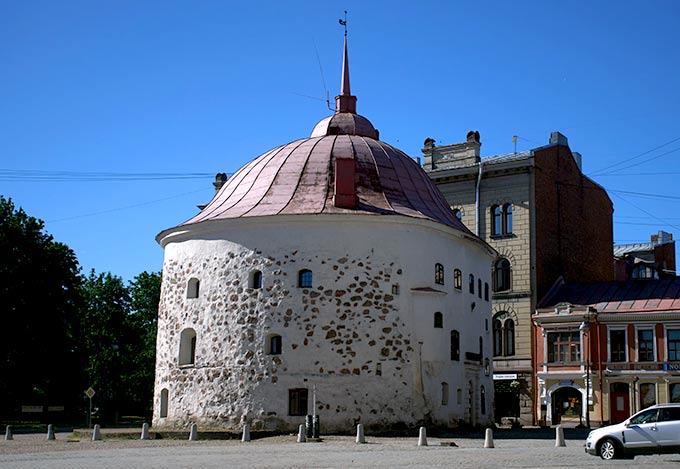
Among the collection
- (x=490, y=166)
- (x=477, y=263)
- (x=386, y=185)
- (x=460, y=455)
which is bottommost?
(x=460, y=455)

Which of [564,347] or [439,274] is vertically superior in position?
[439,274]

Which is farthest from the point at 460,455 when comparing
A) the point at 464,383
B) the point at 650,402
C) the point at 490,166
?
the point at 490,166

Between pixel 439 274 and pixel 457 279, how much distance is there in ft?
5.85

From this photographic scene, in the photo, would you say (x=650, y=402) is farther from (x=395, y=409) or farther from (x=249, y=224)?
(x=249, y=224)

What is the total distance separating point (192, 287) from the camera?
3853 cm

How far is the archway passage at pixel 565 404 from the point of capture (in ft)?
158

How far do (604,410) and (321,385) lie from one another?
1915cm

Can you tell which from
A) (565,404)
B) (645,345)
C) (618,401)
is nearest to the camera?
(645,345)

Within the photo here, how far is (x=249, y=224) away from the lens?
122 feet

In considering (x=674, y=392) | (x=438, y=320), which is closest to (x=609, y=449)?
(x=438, y=320)

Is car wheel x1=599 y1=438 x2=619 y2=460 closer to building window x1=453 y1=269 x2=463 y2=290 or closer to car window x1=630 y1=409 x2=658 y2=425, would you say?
car window x1=630 y1=409 x2=658 y2=425

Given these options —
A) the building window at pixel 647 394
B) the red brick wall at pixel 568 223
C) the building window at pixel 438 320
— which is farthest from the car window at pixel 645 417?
the red brick wall at pixel 568 223

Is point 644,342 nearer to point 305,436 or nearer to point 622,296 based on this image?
point 622,296

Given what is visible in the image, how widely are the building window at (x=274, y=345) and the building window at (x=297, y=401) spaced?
171cm
